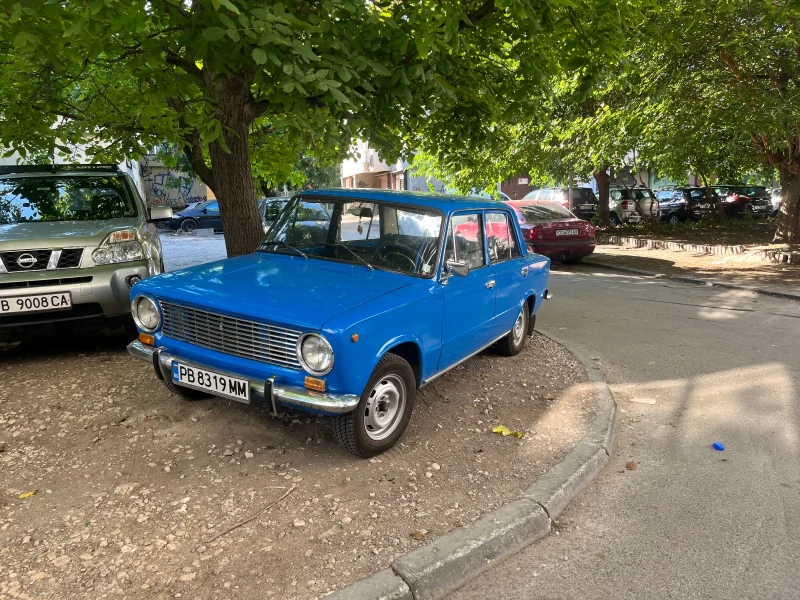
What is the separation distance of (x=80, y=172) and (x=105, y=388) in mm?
3008

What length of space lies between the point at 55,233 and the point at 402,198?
3315mm

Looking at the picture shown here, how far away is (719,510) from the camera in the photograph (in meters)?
3.39

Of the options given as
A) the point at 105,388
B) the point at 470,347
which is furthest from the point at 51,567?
the point at 470,347

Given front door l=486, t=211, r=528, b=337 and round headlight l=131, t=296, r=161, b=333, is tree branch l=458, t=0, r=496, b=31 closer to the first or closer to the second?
front door l=486, t=211, r=528, b=337

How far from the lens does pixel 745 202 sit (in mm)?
26250

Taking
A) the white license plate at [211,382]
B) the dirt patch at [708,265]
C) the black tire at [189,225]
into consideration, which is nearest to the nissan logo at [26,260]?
the white license plate at [211,382]

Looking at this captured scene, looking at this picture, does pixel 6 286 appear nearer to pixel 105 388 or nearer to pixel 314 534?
pixel 105 388

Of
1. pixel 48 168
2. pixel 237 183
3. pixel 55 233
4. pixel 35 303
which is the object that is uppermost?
pixel 48 168

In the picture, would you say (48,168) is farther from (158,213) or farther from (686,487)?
(686,487)

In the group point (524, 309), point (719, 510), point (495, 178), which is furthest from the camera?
point (495, 178)

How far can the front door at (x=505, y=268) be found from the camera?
521 cm

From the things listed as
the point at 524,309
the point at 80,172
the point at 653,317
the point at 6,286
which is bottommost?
the point at 653,317

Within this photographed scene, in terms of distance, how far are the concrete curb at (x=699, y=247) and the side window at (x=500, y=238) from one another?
1086 cm

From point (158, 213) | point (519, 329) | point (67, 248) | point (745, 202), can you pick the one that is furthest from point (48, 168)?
point (745, 202)
